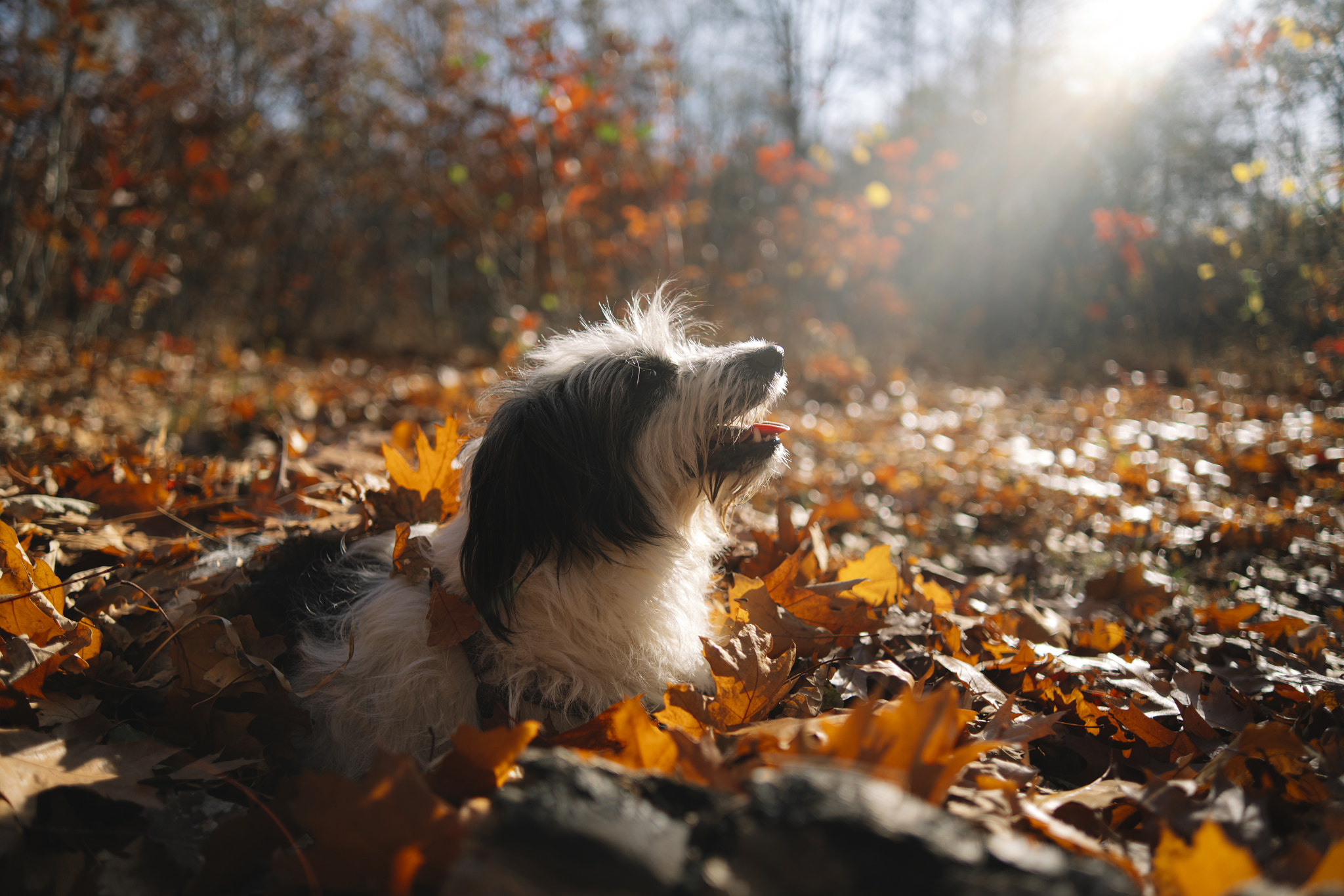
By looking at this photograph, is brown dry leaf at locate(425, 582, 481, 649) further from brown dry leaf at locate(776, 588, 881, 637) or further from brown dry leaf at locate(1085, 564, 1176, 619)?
brown dry leaf at locate(1085, 564, 1176, 619)

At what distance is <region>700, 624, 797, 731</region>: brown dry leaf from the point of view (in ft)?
6.30

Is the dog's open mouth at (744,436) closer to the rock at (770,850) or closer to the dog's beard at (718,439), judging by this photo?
the dog's beard at (718,439)

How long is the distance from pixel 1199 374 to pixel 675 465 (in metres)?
8.54

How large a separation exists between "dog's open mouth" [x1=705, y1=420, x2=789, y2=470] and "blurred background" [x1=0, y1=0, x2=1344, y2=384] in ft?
13.5

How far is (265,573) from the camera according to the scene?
255 cm

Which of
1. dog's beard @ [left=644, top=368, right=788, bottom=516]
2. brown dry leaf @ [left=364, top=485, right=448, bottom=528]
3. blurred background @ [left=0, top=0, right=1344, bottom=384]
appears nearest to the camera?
dog's beard @ [left=644, top=368, right=788, bottom=516]

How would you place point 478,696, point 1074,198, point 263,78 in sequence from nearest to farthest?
point 478,696 → point 263,78 → point 1074,198

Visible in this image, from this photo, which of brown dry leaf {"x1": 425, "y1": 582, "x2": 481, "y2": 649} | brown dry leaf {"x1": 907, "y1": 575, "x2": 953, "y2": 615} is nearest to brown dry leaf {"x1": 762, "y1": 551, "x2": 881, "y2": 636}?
brown dry leaf {"x1": 907, "y1": 575, "x2": 953, "y2": 615}

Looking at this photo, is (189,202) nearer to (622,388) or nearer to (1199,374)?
(622,388)

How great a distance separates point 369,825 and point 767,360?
6.46ft

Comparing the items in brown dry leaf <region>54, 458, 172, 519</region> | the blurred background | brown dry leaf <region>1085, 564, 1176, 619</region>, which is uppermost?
the blurred background

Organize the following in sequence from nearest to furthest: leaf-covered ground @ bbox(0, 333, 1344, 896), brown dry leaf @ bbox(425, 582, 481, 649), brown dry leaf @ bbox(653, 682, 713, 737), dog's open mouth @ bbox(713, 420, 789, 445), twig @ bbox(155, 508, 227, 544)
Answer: leaf-covered ground @ bbox(0, 333, 1344, 896)
brown dry leaf @ bbox(653, 682, 713, 737)
brown dry leaf @ bbox(425, 582, 481, 649)
dog's open mouth @ bbox(713, 420, 789, 445)
twig @ bbox(155, 508, 227, 544)

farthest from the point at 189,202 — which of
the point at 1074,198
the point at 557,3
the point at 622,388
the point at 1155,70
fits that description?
the point at 1074,198

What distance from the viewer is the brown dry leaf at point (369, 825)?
1.28 metres
